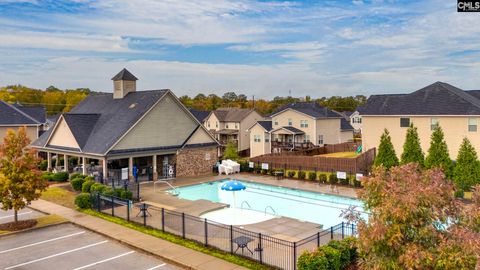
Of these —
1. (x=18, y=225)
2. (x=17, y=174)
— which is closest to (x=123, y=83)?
(x=17, y=174)

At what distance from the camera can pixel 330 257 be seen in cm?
1296

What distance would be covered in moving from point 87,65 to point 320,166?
107 ft

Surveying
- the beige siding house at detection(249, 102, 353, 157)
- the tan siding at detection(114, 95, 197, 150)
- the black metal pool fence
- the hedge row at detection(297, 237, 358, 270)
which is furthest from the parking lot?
the beige siding house at detection(249, 102, 353, 157)

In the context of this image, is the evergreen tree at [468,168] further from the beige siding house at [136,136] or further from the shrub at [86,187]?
the shrub at [86,187]

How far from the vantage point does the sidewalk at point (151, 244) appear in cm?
1463

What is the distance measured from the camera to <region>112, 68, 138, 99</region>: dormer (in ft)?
128

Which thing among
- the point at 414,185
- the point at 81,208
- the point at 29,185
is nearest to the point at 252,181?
the point at 81,208

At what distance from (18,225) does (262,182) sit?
750 inches

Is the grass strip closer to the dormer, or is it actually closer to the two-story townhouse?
the dormer

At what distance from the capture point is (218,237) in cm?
1764

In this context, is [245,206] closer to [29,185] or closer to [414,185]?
[29,185]

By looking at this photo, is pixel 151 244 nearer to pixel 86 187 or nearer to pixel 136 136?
pixel 86 187

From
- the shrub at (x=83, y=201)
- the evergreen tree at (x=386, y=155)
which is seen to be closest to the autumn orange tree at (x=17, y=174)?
the shrub at (x=83, y=201)

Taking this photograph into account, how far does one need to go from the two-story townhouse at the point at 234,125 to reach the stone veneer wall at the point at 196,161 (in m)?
20.8
